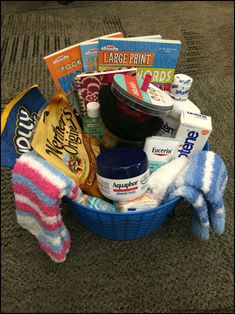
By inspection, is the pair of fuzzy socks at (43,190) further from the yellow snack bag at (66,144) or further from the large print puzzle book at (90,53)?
the large print puzzle book at (90,53)

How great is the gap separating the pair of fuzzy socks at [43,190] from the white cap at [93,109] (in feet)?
0.46

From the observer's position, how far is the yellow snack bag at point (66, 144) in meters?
0.52

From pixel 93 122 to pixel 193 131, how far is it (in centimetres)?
21

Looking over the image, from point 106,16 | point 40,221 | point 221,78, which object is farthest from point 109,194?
point 106,16

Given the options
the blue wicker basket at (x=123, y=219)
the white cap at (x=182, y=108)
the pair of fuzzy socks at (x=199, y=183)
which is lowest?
the blue wicker basket at (x=123, y=219)

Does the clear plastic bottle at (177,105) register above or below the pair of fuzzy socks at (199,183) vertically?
above

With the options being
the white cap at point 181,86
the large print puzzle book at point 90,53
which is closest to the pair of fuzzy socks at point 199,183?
the white cap at point 181,86

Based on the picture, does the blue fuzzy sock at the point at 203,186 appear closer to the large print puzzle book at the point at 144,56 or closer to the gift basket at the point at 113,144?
the gift basket at the point at 113,144

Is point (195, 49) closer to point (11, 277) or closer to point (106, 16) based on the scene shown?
point (106, 16)

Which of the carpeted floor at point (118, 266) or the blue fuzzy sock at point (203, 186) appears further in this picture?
A: the carpeted floor at point (118, 266)

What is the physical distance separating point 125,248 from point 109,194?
295 millimetres

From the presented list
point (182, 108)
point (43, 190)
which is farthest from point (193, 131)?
point (43, 190)

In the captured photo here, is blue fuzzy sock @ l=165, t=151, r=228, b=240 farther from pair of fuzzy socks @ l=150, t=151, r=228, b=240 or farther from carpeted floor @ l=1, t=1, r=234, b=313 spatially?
carpeted floor @ l=1, t=1, r=234, b=313

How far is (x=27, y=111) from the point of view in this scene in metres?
0.54
